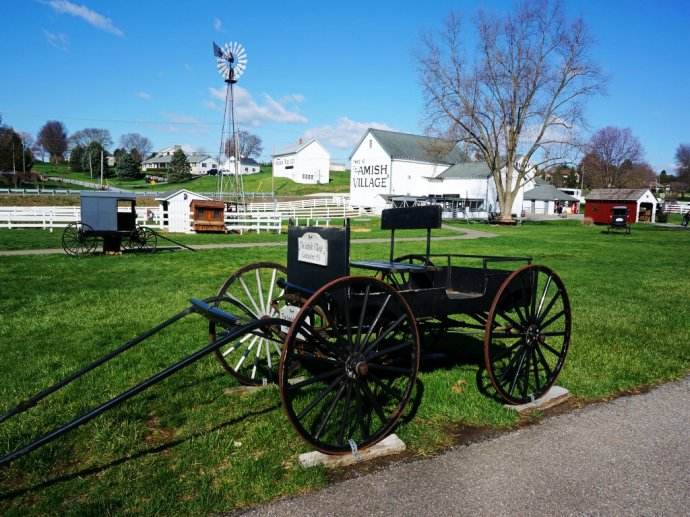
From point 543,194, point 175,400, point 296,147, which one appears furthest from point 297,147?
point 175,400

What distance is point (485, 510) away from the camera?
297cm

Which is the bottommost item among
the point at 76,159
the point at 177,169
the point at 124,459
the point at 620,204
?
the point at 124,459

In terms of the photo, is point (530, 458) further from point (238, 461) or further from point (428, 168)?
point (428, 168)

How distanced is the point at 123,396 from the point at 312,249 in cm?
188

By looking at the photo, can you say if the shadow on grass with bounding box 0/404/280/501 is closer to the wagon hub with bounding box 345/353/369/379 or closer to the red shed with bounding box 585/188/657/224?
the wagon hub with bounding box 345/353/369/379

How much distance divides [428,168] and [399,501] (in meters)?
58.8

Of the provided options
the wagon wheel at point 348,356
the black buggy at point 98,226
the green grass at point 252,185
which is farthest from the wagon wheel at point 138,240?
the green grass at point 252,185

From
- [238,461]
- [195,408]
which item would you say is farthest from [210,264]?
[238,461]

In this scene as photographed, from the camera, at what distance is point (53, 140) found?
375 feet

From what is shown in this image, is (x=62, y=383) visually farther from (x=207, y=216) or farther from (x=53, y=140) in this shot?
(x=53, y=140)

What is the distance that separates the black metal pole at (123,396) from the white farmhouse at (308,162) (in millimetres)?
88690

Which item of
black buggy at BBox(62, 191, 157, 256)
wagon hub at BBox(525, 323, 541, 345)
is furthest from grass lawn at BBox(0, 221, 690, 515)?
black buggy at BBox(62, 191, 157, 256)

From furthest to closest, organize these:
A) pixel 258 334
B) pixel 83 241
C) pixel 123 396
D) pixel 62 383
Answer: pixel 83 241
pixel 258 334
pixel 62 383
pixel 123 396

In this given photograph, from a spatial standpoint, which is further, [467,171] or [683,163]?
[683,163]
